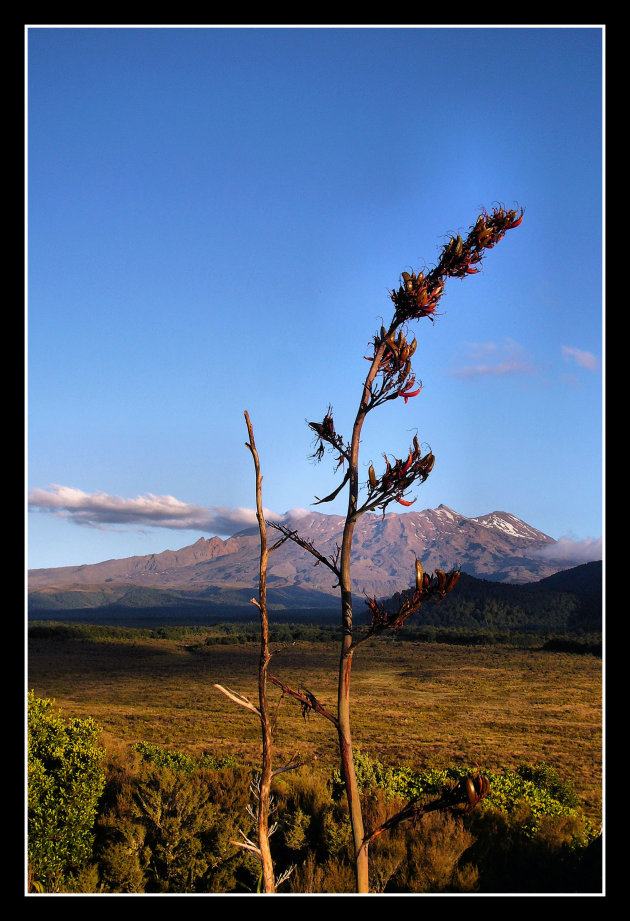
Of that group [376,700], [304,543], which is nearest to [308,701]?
[304,543]

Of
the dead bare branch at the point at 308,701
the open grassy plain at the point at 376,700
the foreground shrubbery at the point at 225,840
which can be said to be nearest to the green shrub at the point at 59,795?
the foreground shrubbery at the point at 225,840

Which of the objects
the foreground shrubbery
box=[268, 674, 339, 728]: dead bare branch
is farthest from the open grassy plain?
box=[268, 674, 339, 728]: dead bare branch

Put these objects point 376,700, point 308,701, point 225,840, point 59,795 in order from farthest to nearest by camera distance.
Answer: point 376,700
point 59,795
point 225,840
point 308,701

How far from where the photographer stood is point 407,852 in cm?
695

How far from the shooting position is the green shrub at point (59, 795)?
7.22 meters

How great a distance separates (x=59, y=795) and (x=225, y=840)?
2307mm

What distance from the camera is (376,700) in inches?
1544

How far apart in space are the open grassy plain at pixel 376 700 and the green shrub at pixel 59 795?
379 centimetres

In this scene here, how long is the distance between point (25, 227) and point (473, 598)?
292 feet

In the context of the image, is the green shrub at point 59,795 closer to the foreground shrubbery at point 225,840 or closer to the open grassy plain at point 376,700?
the foreground shrubbery at point 225,840

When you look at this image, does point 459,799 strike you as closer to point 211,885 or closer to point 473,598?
point 211,885

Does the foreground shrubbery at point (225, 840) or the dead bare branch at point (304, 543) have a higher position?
the dead bare branch at point (304, 543)

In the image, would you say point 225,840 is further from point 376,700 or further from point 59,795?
point 376,700

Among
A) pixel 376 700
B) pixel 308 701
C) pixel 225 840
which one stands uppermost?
pixel 308 701
